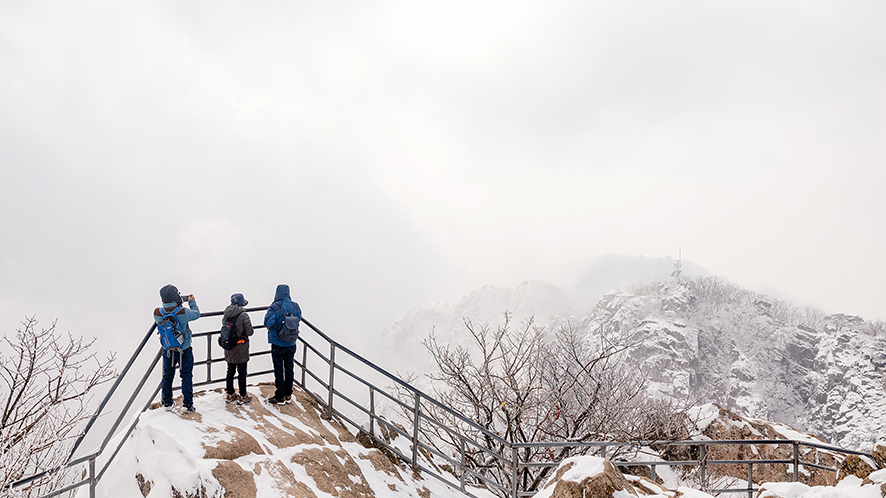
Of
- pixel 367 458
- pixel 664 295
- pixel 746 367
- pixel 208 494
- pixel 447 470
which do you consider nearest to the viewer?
pixel 208 494

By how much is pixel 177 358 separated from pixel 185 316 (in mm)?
614

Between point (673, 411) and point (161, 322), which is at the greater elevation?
point (161, 322)

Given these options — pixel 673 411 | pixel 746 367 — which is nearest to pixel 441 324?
pixel 746 367

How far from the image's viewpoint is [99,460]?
5777 mm

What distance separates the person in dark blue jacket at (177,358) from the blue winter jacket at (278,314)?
1087 mm

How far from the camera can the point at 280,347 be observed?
7.00m

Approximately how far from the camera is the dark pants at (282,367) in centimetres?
694

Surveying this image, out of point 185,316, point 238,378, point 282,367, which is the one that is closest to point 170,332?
point 185,316

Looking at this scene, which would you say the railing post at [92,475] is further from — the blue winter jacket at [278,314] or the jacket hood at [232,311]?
the blue winter jacket at [278,314]

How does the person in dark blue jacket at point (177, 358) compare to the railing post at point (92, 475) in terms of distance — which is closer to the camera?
the railing post at point (92, 475)

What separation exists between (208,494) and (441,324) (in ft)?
611

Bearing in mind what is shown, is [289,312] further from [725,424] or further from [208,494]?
[725,424]

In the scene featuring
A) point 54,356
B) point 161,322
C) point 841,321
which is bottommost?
point 841,321

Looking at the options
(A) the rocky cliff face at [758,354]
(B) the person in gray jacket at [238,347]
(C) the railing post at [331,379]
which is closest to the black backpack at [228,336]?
(B) the person in gray jacket at [238,347]
